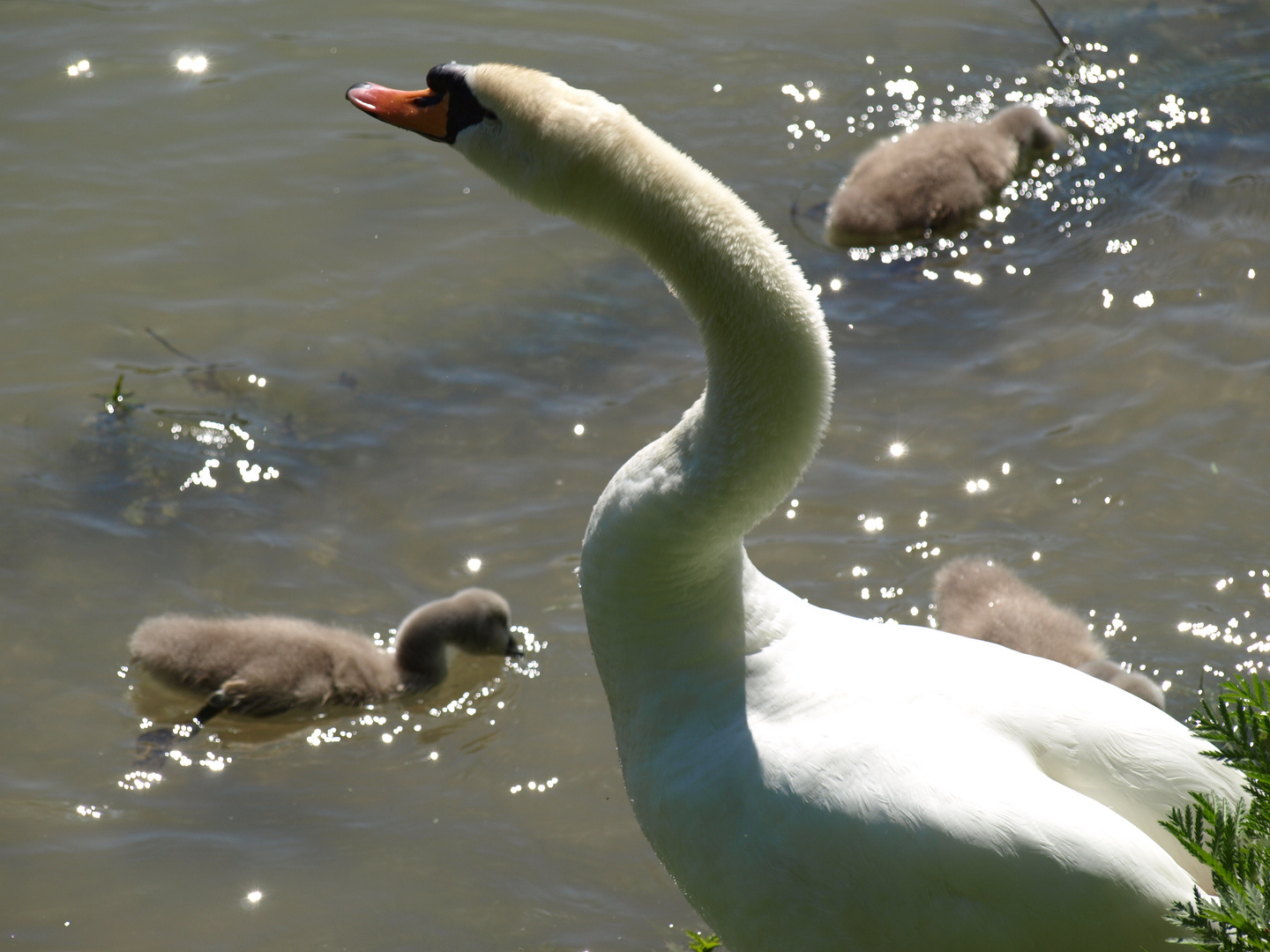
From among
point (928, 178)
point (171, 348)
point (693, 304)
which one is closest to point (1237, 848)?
point (693, 304)

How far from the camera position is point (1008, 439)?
5887 millimetres

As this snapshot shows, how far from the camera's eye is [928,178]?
24.1 ft

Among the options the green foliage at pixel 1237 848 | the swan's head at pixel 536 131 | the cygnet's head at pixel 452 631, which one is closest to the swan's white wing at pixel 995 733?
the green foliage at pixel 1237 848

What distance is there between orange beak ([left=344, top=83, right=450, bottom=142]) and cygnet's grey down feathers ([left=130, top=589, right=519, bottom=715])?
2.23 meters

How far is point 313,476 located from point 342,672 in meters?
1.21

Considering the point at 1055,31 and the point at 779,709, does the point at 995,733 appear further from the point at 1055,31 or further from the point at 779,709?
the point at 1055,31

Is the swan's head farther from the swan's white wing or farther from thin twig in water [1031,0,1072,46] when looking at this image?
thin twig in water [1031,0,1072,46]

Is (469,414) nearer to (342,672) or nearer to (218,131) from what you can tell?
(342,672)

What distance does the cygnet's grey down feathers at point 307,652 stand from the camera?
468cm

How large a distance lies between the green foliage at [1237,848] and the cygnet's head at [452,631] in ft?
10.4

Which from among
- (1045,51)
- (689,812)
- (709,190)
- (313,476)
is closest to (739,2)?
(1045,51)

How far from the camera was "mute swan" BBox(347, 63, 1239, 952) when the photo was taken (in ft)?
8.09

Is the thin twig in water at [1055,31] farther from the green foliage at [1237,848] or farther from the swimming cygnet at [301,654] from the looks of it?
the green foliage at [1237,848]

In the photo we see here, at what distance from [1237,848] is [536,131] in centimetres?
188
